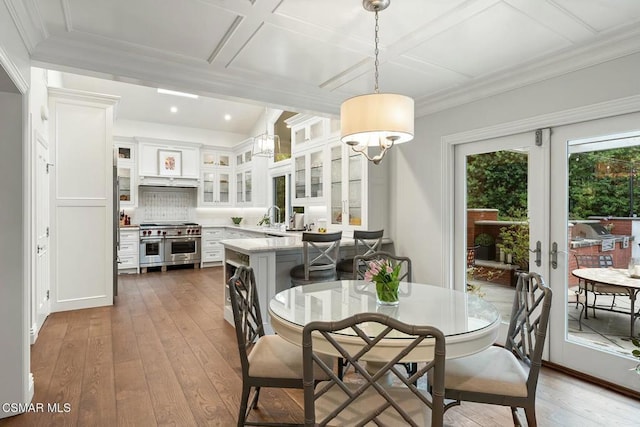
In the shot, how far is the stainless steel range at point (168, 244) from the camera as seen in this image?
6953mm

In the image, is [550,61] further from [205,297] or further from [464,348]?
[205,297]

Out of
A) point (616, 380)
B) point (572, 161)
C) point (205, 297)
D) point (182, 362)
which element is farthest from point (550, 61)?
point (205, 297)

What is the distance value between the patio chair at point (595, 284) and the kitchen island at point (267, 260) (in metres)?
1.91

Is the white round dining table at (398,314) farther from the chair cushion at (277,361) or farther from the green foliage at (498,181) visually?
the green foliage at (498,181)

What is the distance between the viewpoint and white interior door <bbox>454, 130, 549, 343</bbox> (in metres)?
2.90

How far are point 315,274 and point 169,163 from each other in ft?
17.5

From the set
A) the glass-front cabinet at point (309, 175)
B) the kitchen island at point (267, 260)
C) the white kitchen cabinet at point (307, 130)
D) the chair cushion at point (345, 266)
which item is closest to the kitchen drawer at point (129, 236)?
the glass-front cabinet at point (309, 175)

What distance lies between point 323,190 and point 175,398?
10.7ft

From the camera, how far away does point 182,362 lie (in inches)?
114

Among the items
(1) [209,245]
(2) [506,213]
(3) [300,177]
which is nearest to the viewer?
(2) [506,213]

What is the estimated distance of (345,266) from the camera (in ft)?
12.7

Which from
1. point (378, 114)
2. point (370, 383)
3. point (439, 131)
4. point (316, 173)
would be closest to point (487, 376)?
point (370, 383)

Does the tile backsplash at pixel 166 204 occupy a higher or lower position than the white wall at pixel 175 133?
lower

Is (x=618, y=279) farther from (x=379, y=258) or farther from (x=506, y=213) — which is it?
(x=379, y=258)
